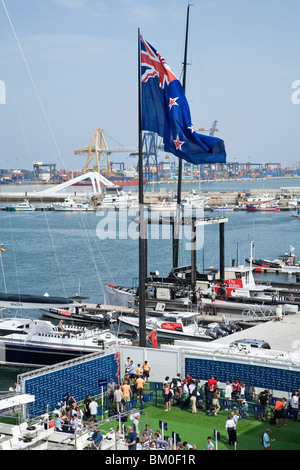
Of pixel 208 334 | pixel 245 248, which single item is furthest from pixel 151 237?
pixel 208 334

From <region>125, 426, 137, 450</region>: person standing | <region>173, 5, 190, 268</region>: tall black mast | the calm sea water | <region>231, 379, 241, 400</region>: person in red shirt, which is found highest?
<region>173, 5, 190, 268</region>: tall black mast

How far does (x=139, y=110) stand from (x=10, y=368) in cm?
1336

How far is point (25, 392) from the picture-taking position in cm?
1662

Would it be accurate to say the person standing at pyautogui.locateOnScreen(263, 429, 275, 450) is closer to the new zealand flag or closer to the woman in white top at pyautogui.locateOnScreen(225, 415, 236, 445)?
the woman in white top at pyautogui.locateOnScreen(225, 415, 236, 445)

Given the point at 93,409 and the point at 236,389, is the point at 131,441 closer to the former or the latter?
the point at 93,409

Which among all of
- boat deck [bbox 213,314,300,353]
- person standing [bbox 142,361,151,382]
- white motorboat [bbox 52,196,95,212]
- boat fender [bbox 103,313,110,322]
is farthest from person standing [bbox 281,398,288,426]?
white motorboat [bbox 52,196,95,212]

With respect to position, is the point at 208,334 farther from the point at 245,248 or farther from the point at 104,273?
the point at 245,248

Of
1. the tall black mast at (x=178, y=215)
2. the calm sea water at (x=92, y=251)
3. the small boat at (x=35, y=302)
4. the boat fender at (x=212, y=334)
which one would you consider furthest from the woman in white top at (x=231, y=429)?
the tall black mast at (x=178, y=215)

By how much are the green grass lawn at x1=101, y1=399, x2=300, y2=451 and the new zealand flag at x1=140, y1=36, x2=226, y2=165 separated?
263 inches

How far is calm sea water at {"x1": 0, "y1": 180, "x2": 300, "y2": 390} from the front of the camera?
170 feet

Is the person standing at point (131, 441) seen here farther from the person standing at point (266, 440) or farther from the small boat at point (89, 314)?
the small boat at point (89, 314)

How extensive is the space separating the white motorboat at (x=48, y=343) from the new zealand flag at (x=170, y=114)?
975 cm

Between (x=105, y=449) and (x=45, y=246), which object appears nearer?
(x=105, y=449)
